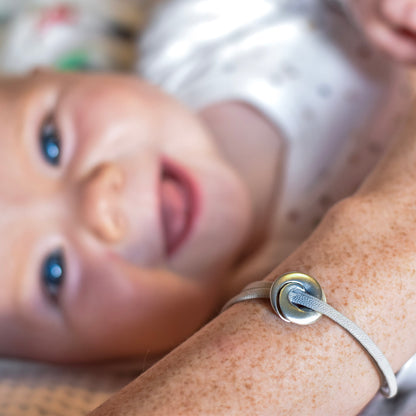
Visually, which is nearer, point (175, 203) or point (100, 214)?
point (100, 214)

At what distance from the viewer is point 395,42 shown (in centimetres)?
63

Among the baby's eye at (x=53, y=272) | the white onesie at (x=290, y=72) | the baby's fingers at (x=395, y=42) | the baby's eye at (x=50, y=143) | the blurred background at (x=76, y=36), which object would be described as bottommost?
the baby's eye at (x=53, y=272)

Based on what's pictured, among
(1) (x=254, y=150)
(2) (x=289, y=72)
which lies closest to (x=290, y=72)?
(2) (x=289, y=72)

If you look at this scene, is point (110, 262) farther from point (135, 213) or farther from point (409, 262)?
point (409, 262)

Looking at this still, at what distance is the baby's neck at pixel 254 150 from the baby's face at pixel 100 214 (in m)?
0.03

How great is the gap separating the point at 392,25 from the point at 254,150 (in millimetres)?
246

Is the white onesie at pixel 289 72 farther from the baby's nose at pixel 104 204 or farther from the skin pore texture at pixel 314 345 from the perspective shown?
the skin pore texture at pixel 314 345

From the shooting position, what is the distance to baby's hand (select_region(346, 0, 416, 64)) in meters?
0.59

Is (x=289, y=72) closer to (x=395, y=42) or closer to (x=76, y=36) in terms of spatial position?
(x=395, y=42)

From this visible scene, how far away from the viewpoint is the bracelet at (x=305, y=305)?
0.28 m

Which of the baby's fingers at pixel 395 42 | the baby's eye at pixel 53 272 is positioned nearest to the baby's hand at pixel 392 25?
the baby's fingers at pixel 395 42

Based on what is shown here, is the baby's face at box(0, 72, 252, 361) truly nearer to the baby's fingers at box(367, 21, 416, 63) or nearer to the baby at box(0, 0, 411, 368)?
the baby at box(0, 0, 411, 368)

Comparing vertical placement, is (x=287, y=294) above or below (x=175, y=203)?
above

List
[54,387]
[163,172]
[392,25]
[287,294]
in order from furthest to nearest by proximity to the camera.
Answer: [163,172]
[392,25]
[54,387]
[287,294]
